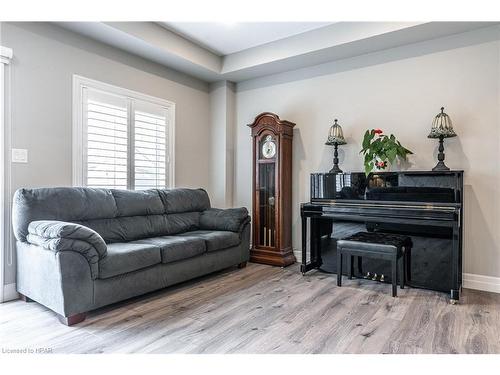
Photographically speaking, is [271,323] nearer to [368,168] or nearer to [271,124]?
[368,168]

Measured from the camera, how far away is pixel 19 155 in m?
2.85

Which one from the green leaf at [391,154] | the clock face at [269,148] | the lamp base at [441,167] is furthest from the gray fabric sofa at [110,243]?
the lamp base at [441,167]

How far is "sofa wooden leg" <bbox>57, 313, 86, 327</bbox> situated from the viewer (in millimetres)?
2308

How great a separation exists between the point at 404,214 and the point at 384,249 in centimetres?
39

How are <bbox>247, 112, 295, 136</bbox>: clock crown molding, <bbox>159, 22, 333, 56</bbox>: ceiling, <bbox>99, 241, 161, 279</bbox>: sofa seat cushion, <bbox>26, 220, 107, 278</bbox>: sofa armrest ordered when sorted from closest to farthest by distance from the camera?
<bbox>26, 220, 107, 278</bbox>: sofa armrest
<bbox>99, 241, 161, 279</bbox>: sofa seat cushion
<bbox>159, 22, 333, 56</bbox>: ceiling
<bbox>247, 112, 295, 136</bbox>: clock crown molding

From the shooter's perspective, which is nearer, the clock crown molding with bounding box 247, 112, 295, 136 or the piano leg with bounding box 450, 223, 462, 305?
the piano leg with bounding box 450, 223, 462, 305

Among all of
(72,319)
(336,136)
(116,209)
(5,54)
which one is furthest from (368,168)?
(5,54)

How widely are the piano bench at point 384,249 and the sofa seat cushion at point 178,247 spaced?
57.4 inches

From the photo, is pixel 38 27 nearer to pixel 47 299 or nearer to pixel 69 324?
pixel 47 299

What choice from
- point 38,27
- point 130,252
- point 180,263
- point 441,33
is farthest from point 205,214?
point 441,33

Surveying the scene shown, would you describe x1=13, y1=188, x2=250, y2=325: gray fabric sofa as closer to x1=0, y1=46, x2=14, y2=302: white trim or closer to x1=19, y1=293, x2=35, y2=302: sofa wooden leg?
x1=19, y1=293, x2=35, y2=302: sofa wooden leg

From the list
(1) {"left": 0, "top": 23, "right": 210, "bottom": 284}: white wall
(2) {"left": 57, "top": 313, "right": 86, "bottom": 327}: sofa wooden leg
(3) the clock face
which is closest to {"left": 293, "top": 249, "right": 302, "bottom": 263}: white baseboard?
(3) the clock face

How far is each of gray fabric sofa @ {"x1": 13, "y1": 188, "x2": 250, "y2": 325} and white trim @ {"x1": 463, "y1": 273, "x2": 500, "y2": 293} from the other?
2374 mm

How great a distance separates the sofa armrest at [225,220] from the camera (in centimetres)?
384
